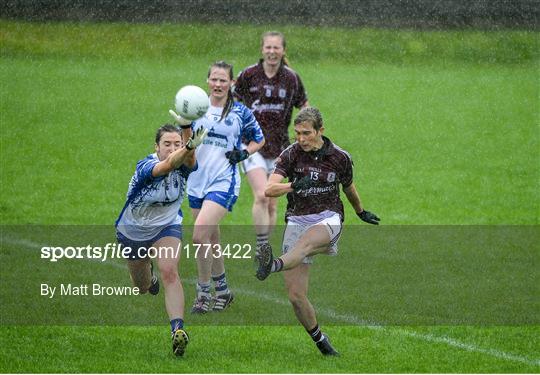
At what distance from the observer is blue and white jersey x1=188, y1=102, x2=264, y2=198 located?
36.8 feet

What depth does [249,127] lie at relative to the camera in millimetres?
11562

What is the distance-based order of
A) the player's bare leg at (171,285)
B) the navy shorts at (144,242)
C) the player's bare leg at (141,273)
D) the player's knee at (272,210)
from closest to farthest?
1. the player's bare leg at (171,285)
2. the navy shorts at (144,242)
3. the player's bare leg at (141,273)
4. the player's knee at (272,210)

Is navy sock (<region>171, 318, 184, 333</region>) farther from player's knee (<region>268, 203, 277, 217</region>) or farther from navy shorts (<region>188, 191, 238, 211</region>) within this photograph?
player's knee (<region>268, 203, 277, 217</region>)

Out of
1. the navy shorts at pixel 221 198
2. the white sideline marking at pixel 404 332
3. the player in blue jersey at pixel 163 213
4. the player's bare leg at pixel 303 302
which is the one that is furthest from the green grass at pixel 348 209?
the navy shorts at pixel 221 198

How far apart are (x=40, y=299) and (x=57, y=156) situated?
34.8 feet

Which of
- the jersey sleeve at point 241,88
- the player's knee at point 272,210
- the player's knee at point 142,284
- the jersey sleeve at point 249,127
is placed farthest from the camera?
the player's knee at point 272,210

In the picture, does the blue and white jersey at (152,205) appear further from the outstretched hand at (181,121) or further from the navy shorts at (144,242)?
the outstretched hand at (181,121)

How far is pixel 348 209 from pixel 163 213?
877cm

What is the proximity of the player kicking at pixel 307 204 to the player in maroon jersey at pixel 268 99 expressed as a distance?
3.80 m

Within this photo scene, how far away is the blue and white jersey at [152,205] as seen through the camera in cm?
943

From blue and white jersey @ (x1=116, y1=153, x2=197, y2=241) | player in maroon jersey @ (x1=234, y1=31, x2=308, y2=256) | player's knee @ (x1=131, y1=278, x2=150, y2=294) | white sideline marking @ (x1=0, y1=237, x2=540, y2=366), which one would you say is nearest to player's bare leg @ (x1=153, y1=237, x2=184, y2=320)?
blue and white jersey @ (x1=116, y1=153, x2=197, y2=241)

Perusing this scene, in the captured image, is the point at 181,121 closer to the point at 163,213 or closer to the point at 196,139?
the point at 196,139

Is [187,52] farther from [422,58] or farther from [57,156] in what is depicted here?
[57,156]

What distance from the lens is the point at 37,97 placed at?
90.2 feet
